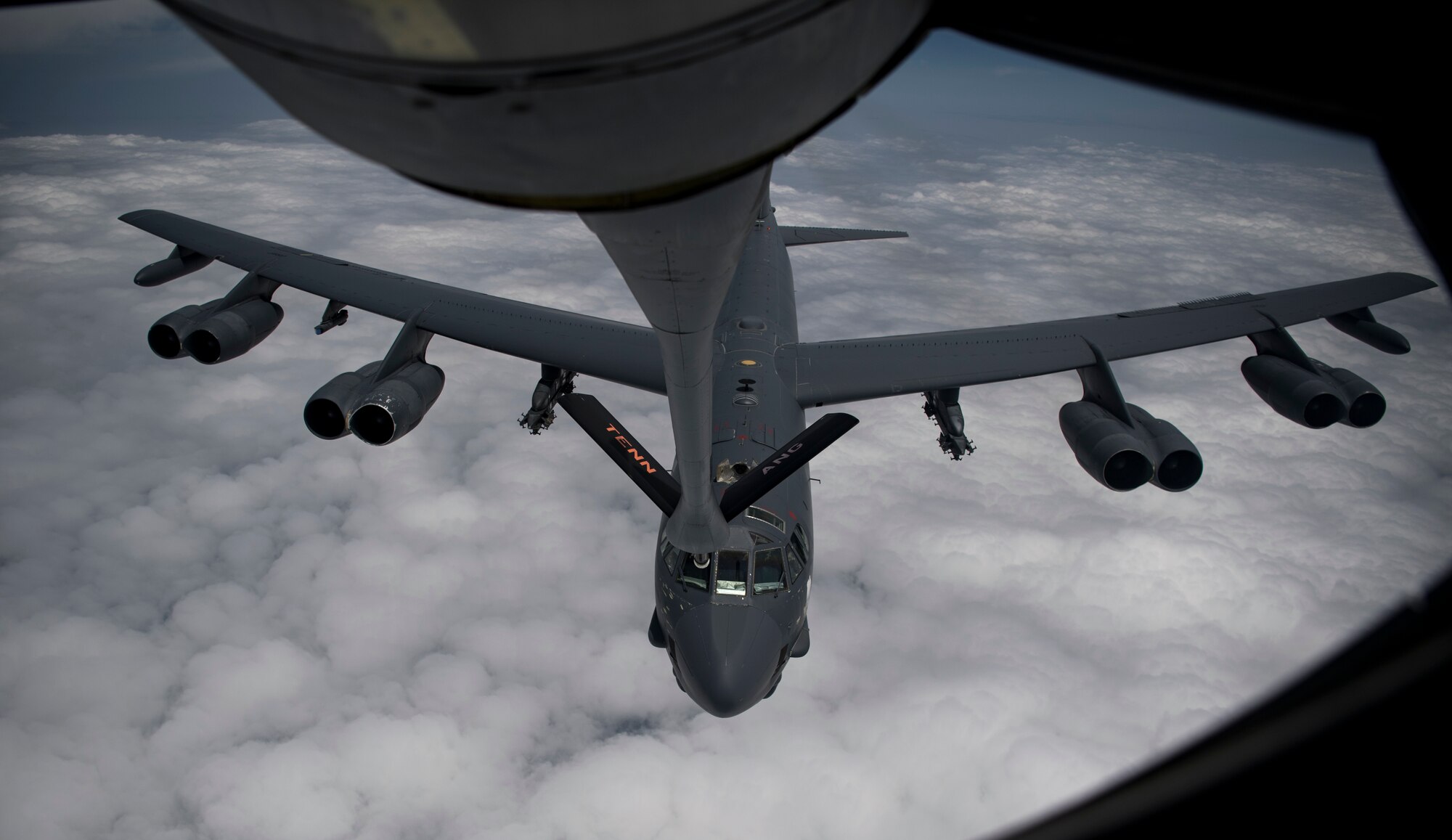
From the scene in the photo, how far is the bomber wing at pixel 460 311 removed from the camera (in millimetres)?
18172

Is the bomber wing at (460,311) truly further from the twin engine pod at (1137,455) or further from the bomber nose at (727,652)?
the twin engine pod at (1137,455)

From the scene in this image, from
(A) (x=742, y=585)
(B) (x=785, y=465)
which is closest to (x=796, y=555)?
(A) (x=742, y=585)

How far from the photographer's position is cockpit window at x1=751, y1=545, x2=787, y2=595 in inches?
521

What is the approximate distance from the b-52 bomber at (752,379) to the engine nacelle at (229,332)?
4 centimetres

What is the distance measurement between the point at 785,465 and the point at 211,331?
15.9 m

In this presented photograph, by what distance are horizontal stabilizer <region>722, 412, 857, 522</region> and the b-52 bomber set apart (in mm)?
28

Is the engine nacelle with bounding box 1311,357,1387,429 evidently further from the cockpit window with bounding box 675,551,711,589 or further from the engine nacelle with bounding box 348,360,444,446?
the engine nacelle with bounding box 348,360,444,446

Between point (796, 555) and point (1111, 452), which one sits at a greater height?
point (1111, 452)

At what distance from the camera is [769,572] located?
13320 mm

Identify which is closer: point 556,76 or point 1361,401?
point 556,76

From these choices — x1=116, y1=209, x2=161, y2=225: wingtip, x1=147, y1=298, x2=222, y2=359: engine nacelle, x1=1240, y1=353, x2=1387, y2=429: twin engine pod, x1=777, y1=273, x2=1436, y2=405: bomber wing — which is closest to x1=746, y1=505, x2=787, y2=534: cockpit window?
x1=777, y1=273, x2=1436, y2=405: bomber wing

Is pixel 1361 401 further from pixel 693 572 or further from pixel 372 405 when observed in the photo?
pixel 372 405

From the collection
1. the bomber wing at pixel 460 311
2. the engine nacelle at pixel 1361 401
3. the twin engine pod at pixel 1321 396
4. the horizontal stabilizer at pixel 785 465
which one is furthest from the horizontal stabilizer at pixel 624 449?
the engine nacelle at pixel 1361 401

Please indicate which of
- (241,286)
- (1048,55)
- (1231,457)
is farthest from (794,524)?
(1231,457)
